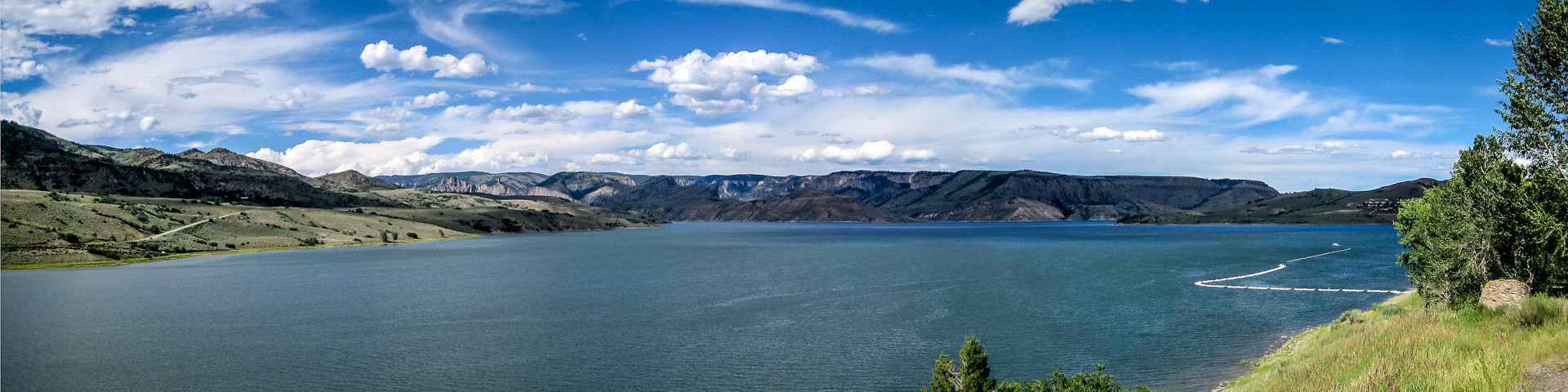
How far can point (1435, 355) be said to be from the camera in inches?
808

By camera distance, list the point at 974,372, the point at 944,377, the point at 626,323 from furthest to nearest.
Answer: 1. the point at 626,323
2. the point at 944,377
3. the point at 974,372

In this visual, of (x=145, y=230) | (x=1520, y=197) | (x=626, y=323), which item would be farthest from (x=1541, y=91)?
(x=145, y=230)

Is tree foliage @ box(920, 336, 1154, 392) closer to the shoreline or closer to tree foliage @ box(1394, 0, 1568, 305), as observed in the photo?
tree foliage @ box(1394, 0, 1568, 305)

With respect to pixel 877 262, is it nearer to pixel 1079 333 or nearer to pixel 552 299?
pixel 552 299

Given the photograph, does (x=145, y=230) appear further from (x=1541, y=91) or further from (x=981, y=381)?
(x=1541, y=91)

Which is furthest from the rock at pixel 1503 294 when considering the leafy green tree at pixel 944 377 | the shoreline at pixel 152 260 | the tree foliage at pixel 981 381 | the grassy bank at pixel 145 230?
the grassy bank at pixel 145 230

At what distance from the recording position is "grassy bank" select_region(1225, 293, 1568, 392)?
16744 mm

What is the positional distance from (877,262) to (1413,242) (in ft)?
235

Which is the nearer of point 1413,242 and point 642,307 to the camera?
point 1413,242

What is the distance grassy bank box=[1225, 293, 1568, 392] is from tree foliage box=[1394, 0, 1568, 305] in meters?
2.58

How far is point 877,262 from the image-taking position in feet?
393

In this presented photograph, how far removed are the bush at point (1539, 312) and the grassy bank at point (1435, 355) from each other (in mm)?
47

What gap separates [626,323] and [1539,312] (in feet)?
148

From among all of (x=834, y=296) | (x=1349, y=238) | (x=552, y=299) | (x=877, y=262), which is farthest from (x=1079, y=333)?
(x=1349, y=238)
